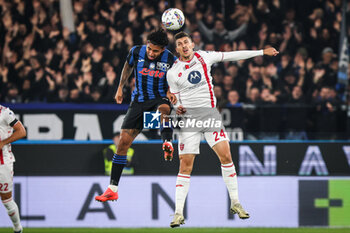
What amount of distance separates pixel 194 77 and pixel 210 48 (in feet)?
19.9

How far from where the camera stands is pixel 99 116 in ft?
42.2

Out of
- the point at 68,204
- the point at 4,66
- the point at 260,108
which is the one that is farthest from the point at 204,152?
the point at 4,66

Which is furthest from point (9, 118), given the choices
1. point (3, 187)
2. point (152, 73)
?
point (152, 73)

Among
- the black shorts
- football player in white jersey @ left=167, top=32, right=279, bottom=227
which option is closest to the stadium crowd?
the black shorts

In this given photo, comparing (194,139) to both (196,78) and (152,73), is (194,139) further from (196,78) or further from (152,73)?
(152,73)

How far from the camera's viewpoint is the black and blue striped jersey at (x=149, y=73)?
843 cm

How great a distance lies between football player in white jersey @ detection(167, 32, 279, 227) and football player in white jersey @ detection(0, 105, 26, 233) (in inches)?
95.9

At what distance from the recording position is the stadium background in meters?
11.5

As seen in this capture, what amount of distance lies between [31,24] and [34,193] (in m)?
5.27

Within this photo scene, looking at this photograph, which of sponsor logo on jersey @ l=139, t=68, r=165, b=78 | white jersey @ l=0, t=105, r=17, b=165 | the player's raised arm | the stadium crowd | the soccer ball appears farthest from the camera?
the stadium crowd

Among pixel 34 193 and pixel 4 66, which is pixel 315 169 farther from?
pixel 4 66

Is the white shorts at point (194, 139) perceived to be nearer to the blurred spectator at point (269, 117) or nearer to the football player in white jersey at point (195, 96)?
the football player in white jersey at point (195, 96)

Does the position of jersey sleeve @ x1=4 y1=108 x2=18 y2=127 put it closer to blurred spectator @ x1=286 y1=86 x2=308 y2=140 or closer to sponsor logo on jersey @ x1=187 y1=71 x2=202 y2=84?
sponsor logo on jersey @ x1=187 y1=71 x2=202 y2=84

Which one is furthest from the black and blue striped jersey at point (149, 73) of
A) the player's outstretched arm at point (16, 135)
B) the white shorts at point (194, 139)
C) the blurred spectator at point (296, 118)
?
the blurred spectator at point (296, 118)
